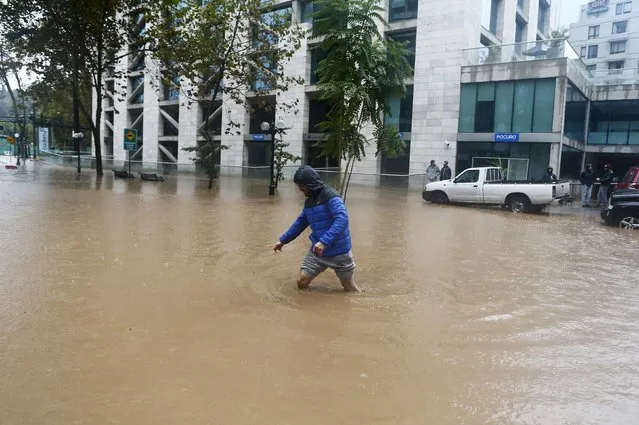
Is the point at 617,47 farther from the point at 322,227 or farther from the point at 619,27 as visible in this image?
the point at 322,227

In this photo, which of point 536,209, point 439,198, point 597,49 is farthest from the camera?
point 597,49

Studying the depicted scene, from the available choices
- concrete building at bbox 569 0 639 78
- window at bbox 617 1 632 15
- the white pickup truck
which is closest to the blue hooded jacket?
the white pickup truck

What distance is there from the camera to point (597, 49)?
7062 cm

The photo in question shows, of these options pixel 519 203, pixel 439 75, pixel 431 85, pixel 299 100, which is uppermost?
pixel 439 75

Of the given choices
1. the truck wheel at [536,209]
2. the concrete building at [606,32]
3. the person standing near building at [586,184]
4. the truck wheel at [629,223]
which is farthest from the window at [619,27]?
the truck wheel at [629,223]

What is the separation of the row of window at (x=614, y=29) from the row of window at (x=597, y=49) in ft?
5.32

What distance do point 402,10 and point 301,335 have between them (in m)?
29.3

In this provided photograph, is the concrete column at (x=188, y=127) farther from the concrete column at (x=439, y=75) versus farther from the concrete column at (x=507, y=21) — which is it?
the concrete column at (x=507, y=21)

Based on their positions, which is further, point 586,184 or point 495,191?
point 586,184

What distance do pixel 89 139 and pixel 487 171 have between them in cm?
5896

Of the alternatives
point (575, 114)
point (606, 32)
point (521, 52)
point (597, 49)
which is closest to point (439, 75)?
point (521, 52)

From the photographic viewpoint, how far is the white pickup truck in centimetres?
1655

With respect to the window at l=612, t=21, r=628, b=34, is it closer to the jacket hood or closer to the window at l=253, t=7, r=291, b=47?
the window at l=253, t=7, r=291, b=47

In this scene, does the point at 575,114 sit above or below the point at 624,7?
below
